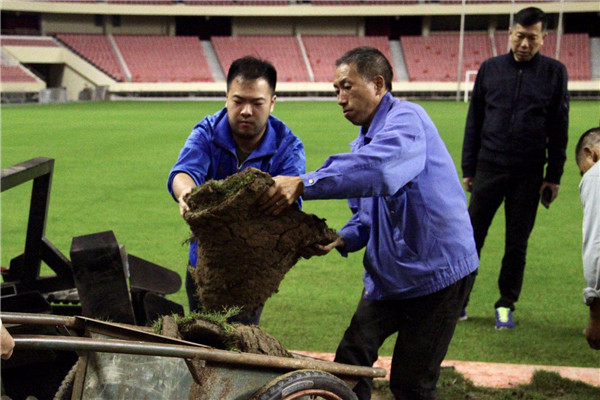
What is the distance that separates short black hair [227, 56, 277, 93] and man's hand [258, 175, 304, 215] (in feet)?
2.52

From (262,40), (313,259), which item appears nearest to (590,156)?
(313,259)

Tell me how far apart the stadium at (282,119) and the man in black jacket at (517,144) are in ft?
2.05

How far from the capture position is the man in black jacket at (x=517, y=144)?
4.68 meters

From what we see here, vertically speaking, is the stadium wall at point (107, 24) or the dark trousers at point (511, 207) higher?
the stadium wall at point (107, 24)

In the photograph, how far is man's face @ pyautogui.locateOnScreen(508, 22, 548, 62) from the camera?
4.53 metres

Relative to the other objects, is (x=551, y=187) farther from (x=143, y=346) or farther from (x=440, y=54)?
(x=440, y=54)

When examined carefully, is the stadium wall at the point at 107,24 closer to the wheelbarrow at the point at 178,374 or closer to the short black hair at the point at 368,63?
the short black hair at the point at 368,63

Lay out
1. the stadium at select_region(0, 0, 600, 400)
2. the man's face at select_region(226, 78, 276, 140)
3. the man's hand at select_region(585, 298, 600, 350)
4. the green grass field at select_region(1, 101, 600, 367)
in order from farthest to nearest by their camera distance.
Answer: the green grass field at select_region(1, 101, 600, 367) < the stadium at select_region(0, 0, 600, 400) < the man's face at select_region(226, 78, 276, 140) < the man's hand at select_region(585, 298, 600, 350)

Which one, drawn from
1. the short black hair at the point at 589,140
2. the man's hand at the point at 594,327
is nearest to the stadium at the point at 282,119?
the man's hand at the point at 594,327

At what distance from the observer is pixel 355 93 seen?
2820 millimetres

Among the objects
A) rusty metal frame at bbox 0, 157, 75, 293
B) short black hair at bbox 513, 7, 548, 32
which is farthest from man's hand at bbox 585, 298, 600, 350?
rusty metal frame at bbox 0, 157, 75, 293

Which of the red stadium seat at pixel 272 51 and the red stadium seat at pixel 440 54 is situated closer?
the red stadium seat at pixel 440 54

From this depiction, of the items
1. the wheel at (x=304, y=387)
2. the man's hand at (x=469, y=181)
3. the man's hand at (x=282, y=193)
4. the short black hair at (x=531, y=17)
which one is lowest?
the wheel at (x=304, y=387)

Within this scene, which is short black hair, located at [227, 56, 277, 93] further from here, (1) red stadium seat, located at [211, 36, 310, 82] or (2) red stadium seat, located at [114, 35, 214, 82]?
(1) red stadium seat, located at [211, 36, 310, 82]
